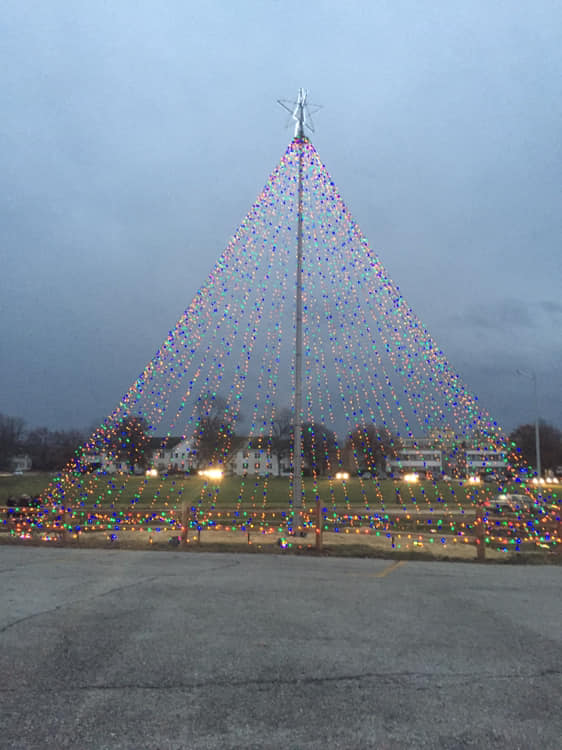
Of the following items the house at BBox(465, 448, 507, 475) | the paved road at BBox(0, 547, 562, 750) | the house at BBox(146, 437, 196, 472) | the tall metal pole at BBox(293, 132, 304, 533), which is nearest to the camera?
the paved road at BBox(0, 547, 562, 750)

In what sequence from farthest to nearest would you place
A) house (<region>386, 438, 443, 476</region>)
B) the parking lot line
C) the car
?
house (<region>386, 438, 443, 476</region>)
the car
the parking lot line

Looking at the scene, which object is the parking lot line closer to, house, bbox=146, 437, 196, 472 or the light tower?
the light tower

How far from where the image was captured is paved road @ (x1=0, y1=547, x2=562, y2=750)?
371 cm

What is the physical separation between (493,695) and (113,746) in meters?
2.89

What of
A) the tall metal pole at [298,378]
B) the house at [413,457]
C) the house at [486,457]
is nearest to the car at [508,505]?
the house at [486,457]

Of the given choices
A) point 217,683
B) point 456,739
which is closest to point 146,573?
point 217,683

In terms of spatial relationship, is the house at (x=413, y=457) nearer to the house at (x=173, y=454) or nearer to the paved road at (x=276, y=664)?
the house at (x=173, y=454)

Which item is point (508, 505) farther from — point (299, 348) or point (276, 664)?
point (276, 664)

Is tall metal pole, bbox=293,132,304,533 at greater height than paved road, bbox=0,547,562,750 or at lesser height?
greater

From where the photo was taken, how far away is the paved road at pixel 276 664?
3.71 metres

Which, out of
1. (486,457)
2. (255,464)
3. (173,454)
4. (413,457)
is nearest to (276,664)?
(486,457)

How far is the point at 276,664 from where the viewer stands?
16.1 feet

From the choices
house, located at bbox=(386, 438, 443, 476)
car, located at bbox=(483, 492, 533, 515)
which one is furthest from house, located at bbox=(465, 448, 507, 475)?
house, located at bbox=(386, 438, 443, 476)

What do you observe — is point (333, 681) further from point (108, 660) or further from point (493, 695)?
point (108, 660)
